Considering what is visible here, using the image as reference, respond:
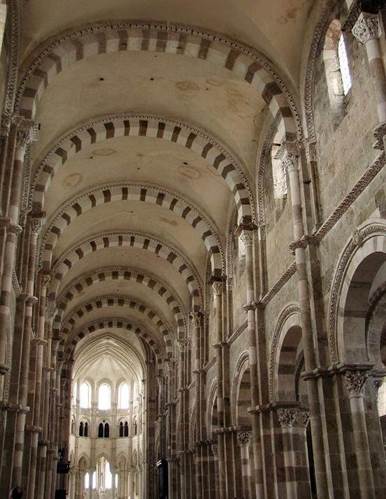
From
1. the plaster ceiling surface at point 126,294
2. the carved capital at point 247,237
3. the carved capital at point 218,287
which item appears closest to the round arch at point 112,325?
the plaster ceiling surface at point 126,294

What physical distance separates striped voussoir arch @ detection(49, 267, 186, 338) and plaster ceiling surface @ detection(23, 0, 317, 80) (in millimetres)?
16294

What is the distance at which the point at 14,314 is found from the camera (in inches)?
613

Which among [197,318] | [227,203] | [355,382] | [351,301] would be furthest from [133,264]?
[355,382]

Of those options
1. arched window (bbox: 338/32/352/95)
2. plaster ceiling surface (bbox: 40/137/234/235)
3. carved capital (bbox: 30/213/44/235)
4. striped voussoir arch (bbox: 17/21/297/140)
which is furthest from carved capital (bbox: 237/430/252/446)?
arched window (bbox: 338/32/352/95)

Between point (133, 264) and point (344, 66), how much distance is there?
19.0 meters

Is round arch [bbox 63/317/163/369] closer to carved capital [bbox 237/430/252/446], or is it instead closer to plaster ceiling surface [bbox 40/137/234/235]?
plaster ceiling surface [bbox 40/137/234/235]

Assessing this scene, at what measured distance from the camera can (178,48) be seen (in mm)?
15414

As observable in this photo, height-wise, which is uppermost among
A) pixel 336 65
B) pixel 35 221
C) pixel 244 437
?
pixel 336 65

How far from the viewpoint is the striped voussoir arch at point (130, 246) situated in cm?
2533

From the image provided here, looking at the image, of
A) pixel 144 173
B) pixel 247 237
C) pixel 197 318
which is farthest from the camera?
pixel 197 318

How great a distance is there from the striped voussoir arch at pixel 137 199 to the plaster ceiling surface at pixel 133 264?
5.73m

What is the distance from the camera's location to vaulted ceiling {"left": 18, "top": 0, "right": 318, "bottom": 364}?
14.4 metres

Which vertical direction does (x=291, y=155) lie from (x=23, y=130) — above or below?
below

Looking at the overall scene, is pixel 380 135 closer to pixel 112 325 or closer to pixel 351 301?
pixel 351 301
